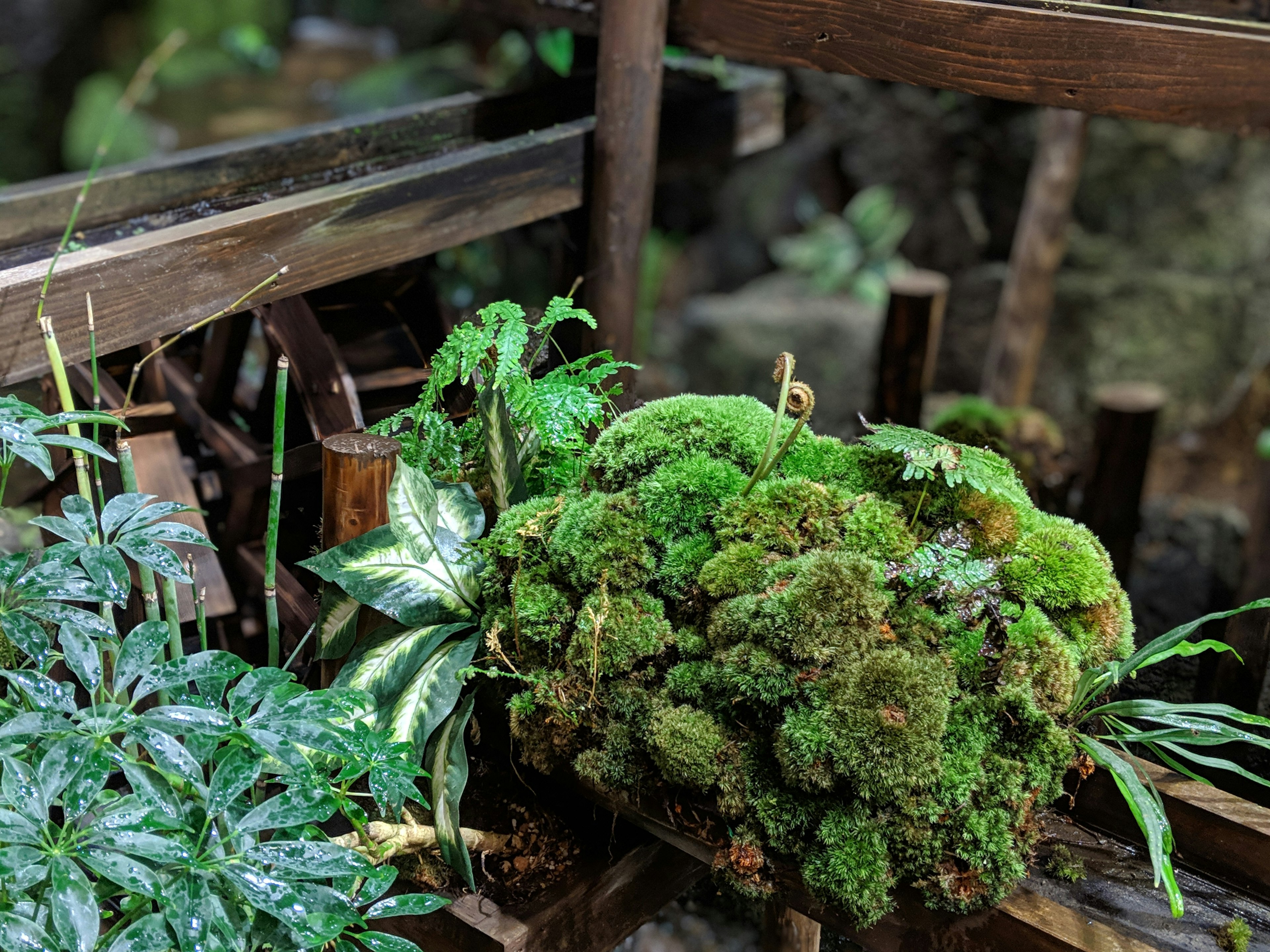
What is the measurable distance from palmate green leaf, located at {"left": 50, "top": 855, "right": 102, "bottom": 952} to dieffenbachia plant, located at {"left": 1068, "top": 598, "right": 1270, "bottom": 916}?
151 cm

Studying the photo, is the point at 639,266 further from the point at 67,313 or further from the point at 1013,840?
the point at 1013,840

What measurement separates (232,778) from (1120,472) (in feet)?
15.2

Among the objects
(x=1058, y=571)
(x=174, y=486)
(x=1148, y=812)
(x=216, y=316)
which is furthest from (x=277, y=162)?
(x=1148, y=812)

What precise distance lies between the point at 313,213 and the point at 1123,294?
6.78 m

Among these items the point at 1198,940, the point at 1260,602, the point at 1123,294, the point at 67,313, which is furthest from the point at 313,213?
the point at 1123,294

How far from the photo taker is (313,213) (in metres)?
2.55

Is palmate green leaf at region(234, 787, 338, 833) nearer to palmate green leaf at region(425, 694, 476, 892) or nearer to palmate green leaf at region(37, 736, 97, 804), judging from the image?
palmate green leaf at region(37, 736, 97, 804)

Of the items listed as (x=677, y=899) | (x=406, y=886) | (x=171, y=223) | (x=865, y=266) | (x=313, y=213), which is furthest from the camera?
(x=865, y=266)

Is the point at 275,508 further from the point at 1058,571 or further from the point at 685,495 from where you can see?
the point at 1058,571

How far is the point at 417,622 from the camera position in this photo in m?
1.96

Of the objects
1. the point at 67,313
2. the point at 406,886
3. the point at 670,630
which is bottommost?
the point at 406,886

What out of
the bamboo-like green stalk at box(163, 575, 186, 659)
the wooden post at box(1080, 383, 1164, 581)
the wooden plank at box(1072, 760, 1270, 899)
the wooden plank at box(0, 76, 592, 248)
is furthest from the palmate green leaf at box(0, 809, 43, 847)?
the wooden post at box(1080, 383, 1164, 581)

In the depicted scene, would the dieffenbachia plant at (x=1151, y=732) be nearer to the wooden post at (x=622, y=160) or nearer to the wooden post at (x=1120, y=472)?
the wooden post at (x=622, y=160)

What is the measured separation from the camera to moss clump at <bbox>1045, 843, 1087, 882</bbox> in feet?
5.61
